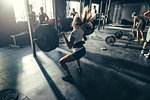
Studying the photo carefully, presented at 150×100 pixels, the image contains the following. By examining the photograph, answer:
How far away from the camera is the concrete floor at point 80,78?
201 cm

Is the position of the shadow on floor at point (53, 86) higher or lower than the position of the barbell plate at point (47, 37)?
lower

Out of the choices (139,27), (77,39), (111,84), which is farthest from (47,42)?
(139,27)

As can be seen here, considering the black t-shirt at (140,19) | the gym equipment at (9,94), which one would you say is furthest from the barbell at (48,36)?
the black t-shirt at (140,19)

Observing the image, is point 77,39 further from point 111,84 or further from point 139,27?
point 139,27

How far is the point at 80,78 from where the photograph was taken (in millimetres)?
2504

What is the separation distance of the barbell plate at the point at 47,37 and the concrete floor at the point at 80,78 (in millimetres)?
712

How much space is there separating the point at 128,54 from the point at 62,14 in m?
6.41

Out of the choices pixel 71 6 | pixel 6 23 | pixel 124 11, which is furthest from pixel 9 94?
pixel 124 11

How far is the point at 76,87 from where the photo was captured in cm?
219

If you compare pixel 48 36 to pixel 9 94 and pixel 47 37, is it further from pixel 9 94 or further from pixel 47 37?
pixel 9 94

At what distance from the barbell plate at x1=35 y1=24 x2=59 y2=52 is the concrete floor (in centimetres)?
71

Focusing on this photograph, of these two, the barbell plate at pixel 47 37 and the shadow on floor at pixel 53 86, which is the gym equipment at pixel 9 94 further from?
the barbell plate at pixel 47 37

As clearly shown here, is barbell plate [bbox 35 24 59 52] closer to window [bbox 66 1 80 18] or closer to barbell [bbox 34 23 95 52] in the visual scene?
barbell [bbox 34 23 95 52]

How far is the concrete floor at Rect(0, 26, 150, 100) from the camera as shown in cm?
201
